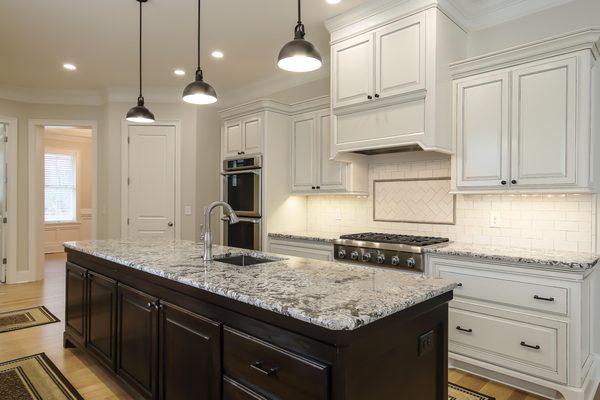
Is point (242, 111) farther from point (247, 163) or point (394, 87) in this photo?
point (394, 87)

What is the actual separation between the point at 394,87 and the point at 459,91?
0.50 metres

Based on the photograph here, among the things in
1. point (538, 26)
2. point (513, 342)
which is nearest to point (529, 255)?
point (513, 342)

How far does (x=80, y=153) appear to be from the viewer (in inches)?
354

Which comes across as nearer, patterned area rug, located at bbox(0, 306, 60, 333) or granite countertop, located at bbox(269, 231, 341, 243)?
granite countertop, located at bbox(269, 231, 341, 243)

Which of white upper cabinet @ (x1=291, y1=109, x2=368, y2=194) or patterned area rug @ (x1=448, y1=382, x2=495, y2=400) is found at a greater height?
white upper cabinet @ (x1=291, y1=109, x2=368, y2=194)

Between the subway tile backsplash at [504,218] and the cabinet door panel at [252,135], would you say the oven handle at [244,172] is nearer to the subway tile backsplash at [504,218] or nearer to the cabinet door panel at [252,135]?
the cabinet door panel at [252,135]

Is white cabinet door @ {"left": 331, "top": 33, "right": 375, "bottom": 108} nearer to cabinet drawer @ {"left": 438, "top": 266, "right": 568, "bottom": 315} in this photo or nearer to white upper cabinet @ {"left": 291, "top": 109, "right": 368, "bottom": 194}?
white upper cabinet @ {"left": 291, "top": 109, "right": 368, "bottom": 194}

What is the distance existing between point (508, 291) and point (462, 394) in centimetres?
74

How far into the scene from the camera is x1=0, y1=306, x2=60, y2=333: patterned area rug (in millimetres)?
3816

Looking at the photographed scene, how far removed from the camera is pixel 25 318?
160 inches

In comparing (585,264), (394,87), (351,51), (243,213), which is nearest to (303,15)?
(351,51)

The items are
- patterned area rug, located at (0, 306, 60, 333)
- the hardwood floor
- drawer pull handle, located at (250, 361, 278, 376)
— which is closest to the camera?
drawer pull handle, located at (250, 361, 278, 376)

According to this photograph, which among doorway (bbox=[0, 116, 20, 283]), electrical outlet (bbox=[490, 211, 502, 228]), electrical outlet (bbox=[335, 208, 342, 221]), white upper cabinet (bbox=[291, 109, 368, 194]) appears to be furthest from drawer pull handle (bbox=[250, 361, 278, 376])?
doorway (bbox=[0, 116, 20, 283])

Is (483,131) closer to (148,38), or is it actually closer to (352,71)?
(352,71)
